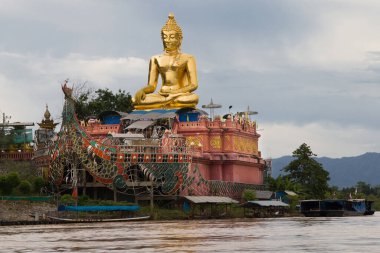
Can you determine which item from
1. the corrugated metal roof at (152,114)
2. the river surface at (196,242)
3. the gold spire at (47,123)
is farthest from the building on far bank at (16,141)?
the river surface at (196,242)

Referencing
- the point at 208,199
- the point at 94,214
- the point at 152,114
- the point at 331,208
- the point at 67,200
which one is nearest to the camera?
the point at 94,214

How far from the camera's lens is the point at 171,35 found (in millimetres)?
74562

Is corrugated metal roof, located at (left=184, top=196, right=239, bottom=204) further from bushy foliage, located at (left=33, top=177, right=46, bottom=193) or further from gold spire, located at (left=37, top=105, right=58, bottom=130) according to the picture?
gold spire, located at (left=37, top=105, right=58, bottom=130)

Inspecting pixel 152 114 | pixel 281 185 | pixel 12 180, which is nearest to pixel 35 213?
pixel 12 180

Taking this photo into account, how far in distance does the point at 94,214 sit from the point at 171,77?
20.4 m

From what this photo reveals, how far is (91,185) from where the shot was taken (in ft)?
212

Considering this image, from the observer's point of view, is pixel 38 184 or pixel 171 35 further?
pixel 171 35

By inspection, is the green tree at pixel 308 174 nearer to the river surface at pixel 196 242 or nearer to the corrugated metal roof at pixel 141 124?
the corrugated metal roof at pixel 141 124

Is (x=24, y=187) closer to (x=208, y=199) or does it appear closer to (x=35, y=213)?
(x=35, y=213)

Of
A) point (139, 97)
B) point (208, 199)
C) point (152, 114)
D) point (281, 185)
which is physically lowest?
point (208, 199)

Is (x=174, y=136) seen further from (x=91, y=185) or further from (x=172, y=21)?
(x=172, y=21)

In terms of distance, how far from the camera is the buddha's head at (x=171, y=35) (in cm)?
7456

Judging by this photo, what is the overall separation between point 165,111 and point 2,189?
1512cm

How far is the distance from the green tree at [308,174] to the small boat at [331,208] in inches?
347
